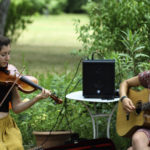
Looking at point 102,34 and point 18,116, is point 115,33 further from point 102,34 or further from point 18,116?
point 18,116

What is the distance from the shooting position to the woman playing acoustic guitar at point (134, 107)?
11.2ft

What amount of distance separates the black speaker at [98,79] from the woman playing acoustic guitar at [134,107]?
9.9 inches

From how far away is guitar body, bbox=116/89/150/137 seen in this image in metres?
3.59

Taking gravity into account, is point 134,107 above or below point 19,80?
below

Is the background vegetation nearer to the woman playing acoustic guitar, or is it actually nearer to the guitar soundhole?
the woman playing acoustic guitar

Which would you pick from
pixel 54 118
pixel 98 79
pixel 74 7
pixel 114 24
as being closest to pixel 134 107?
pixel 98 79

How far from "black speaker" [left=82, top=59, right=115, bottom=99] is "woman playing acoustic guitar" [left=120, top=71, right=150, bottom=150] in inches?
9.9

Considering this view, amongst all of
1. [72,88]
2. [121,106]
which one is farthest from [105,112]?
[121,106]

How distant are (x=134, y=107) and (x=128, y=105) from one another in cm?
6

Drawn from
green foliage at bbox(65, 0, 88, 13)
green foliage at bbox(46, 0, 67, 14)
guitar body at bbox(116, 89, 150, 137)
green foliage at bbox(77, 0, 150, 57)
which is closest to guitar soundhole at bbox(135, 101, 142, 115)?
guitar body at bbox(116, 89, 150, 137)

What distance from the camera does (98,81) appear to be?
4.12 meters

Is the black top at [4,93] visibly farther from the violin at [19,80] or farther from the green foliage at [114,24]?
the green foliage at [114,24]

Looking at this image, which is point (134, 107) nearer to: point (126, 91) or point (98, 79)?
point (126, 91)

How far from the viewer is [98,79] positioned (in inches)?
162
